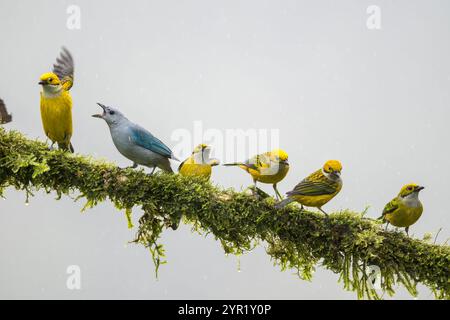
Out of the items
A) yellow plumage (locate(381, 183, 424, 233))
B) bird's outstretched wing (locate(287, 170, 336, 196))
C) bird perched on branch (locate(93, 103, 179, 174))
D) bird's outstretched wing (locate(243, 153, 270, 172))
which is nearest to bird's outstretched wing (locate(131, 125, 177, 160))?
bird perched on branch (locate(93, 103, 179, 174))

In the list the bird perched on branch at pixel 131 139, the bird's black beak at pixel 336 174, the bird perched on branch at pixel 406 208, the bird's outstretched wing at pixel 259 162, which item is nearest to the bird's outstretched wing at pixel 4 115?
the bird perched on branch at pixel 131 139

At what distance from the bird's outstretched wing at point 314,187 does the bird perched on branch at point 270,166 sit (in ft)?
0.91

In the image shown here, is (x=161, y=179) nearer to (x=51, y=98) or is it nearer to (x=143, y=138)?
(x=143, y=138)

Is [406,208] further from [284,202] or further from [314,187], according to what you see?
[284,202]

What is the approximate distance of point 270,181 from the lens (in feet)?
18.9

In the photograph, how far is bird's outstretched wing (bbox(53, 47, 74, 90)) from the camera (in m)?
6.50

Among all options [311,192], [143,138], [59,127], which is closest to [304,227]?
[311,192]

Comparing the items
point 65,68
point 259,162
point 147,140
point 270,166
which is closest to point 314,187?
point 270,166

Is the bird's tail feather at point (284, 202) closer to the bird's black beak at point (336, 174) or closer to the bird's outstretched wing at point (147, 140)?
the bird's black beak at point (336, 174)

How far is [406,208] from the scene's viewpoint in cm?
609

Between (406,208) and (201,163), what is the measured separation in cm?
235

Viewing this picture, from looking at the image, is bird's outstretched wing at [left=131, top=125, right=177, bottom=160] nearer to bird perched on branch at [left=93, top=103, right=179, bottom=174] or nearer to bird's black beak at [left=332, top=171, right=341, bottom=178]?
bird perched on branch at [left=93, top=103, right=179, bottom=174]

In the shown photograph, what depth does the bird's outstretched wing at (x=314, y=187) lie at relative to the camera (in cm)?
544

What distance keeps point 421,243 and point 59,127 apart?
414 cm
